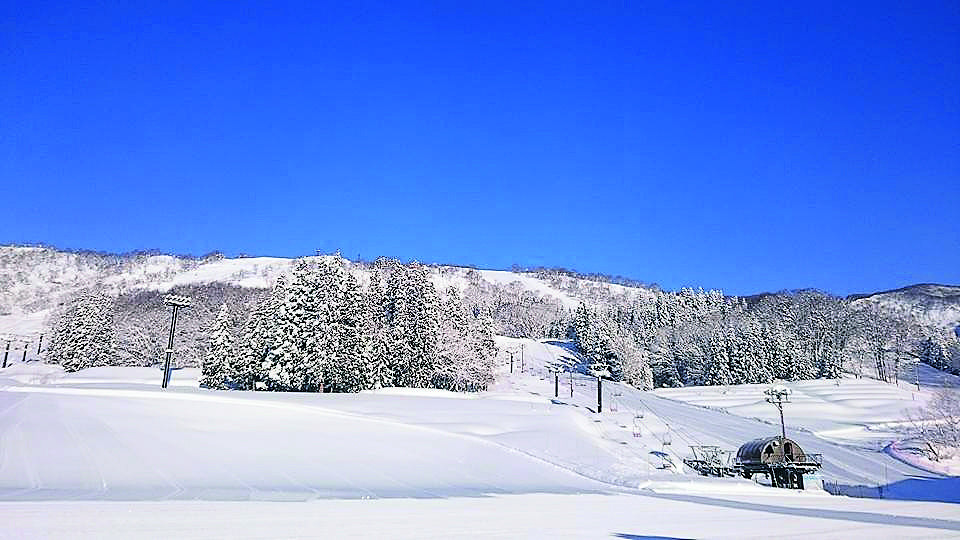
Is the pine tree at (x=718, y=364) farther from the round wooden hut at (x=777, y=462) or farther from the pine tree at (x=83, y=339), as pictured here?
the pine tree at (x=83, y=339)

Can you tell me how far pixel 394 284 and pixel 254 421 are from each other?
3070 cm

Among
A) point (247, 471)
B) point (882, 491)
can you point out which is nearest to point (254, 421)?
point (247, 471)

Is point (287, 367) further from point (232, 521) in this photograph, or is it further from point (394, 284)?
point (232, 521)

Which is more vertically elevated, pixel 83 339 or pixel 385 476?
pixel 83 339

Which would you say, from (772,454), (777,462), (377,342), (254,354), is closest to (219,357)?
(254,354)

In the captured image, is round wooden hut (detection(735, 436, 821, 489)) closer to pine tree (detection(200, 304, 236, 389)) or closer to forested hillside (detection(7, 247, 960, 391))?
forested hillside (detection(7, 247, 960, 391))

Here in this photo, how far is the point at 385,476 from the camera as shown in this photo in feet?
55.0

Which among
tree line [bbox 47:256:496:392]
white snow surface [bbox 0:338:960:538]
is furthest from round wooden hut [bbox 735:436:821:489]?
tree line [bbox 47:256:496:392]

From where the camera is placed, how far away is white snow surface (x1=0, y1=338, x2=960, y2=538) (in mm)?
9008

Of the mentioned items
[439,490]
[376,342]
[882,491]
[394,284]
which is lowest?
[882,491]

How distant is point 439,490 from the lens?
15.1 meters

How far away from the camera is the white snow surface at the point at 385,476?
355 inches

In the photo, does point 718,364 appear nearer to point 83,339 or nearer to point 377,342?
point 377,342

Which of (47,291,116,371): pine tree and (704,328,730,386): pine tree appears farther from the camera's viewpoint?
(704,328,730,386): pine tree
